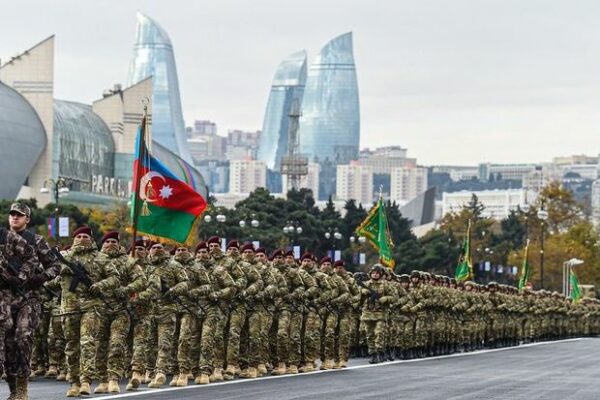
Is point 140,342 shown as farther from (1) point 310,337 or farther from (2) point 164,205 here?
(1) point 310,337

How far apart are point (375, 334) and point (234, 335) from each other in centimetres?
801

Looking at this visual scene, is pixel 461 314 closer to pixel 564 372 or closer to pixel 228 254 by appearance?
pixel 564 372

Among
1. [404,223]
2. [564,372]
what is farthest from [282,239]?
[564,372]

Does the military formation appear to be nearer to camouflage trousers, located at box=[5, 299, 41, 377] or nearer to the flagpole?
camouflage trousers, located at box=[5, 299, 41, 377]

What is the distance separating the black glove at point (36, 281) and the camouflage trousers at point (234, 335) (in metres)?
8.16

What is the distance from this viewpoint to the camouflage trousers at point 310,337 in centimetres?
2736

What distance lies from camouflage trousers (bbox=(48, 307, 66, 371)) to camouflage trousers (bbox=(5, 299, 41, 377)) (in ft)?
20.8

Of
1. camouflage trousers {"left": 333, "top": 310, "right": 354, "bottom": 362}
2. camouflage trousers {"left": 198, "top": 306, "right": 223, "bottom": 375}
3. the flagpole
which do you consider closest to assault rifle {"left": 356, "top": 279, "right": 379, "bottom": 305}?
camouflage trousers {"left": 333, "top": 310, "right": 354, "bottom": 362}

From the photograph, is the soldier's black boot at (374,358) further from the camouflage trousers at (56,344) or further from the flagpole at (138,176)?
the camouflage trousers at (56,344)

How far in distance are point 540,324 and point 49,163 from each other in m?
78.5

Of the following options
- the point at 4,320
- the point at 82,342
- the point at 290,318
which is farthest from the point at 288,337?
the point at 4,320

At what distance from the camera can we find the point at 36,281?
16.2 meters

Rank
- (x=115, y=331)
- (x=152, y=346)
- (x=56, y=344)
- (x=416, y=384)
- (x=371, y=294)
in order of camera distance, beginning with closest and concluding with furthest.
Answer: (x=115, y=331) < (x=152, y=346) < (x=56, y=344) < (x=416, y=384) < (x=371, y=294)

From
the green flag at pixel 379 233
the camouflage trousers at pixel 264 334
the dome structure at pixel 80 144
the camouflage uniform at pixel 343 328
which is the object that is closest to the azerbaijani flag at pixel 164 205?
the camouflage trousers at pixel 264 334
